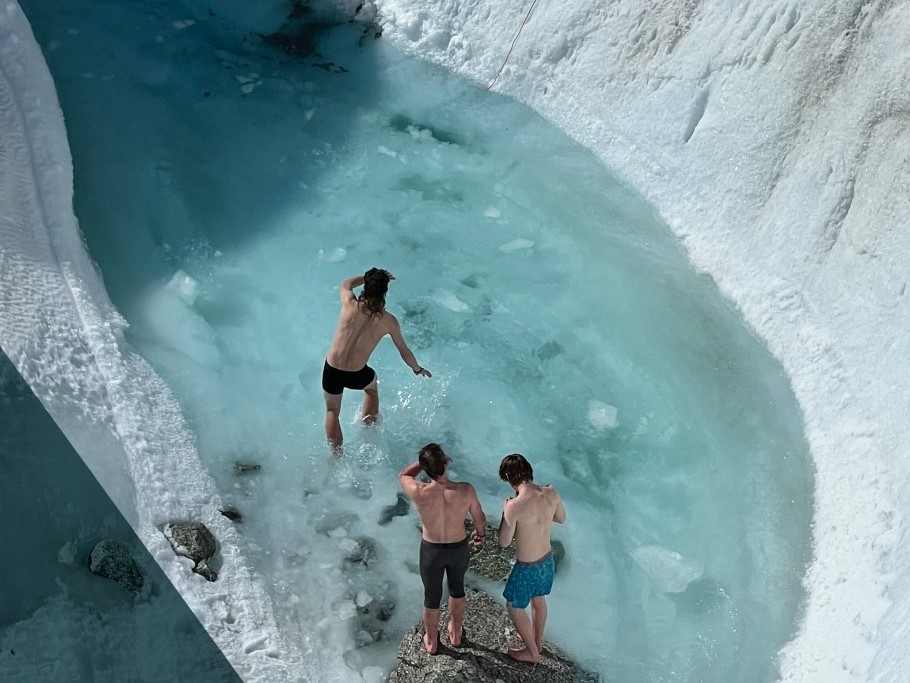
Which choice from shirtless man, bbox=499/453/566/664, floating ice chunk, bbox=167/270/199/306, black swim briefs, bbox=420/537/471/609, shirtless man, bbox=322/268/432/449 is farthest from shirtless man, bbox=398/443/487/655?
floating ice chunk, bbox=167/270/199/306

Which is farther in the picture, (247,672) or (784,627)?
(784,627)

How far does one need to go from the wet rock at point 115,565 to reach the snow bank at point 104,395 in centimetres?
20

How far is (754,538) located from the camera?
7086mm

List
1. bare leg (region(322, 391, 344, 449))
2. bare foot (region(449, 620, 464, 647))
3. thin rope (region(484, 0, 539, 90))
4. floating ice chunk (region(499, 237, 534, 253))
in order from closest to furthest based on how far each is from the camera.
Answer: bare foot (region(449, 620, 464, 647)), bare leg (region(322, 391, 344, 449)), floating ice chunk (region(499, 237, 534, 253)), thin rope (region(484, 0, 539, 90))

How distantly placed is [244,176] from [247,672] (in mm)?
5536

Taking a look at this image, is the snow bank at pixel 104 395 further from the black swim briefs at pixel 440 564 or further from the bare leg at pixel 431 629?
the black swim briefs at pixel 440 564

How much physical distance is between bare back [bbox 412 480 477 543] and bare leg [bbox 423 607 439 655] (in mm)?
655

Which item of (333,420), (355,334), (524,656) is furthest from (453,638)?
(355,334)

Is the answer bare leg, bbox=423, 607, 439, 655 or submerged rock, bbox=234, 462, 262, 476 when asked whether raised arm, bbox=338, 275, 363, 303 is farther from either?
bare leg, bbox=423, 607, 439, 655

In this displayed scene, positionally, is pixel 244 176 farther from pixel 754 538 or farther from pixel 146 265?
pixel 754 538

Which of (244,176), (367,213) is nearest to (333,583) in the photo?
(367,213)

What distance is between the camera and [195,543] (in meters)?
6.42

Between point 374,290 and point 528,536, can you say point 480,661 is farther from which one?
point 374,290

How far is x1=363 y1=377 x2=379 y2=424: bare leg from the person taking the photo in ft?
23.4
